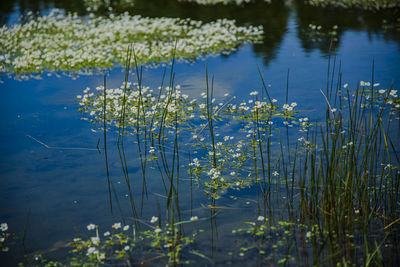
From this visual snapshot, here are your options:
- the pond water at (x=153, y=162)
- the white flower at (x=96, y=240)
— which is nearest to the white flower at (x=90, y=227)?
the pond water at (x=153, y=162)

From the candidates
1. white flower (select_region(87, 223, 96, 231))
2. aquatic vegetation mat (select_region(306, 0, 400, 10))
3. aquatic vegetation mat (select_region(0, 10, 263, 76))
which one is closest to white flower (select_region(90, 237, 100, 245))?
white flower (select_region(87, 223, 96, 231))

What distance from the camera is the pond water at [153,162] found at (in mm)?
3691

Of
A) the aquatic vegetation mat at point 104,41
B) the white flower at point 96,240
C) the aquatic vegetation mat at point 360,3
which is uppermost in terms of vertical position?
the aquatic vegetation mat at point 360,3

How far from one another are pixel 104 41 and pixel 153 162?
757 centimetres

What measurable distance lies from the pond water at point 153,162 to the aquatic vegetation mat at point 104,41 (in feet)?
1.79

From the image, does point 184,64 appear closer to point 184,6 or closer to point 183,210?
point 183,210

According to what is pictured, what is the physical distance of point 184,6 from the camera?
17219 mm

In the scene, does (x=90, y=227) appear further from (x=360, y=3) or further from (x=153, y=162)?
(x=360, y=3)

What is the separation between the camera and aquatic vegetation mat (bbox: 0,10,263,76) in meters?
10.1

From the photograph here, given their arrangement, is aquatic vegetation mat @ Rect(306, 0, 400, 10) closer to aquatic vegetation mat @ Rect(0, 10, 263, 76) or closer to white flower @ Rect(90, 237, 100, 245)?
aquatic vegetation mat @ Rect(0, 10, 263, 76)

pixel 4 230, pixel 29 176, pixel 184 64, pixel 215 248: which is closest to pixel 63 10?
pixel 184 64

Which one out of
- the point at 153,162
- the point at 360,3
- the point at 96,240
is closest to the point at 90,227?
the point at 96,240

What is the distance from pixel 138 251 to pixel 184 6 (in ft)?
49.8

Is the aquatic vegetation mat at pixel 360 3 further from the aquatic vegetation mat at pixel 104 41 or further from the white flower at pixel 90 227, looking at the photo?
the white flower at pixel 90 227
